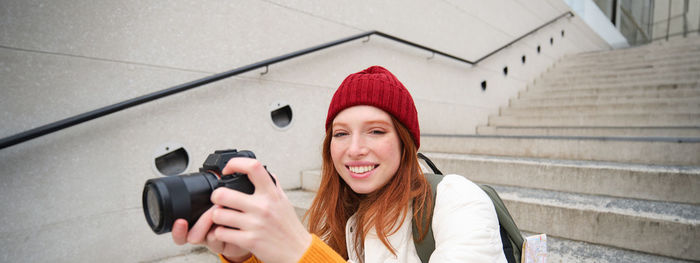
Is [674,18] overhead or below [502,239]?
overhead

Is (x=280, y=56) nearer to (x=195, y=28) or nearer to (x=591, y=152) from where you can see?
(x=195, y=28)

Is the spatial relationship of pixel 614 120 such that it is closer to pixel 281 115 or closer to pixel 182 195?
pixel 281 115

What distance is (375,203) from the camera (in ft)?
3.05

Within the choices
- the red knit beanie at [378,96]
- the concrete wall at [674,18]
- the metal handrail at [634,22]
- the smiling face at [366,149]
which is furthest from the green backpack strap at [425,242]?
the metal handrail at [634,22]

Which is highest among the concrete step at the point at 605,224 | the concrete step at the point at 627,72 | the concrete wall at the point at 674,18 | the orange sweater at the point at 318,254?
the concrete wall at the point at 674,18

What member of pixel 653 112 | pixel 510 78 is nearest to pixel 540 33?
pixel 510 78

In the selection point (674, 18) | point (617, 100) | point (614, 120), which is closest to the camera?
point (614, 120)

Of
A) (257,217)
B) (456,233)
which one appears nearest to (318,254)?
(257,217)

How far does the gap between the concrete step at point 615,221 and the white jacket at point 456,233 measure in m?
1.26

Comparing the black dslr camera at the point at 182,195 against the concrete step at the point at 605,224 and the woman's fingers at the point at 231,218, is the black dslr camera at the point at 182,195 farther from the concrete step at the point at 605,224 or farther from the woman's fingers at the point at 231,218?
the concrete step at the point at 605,224

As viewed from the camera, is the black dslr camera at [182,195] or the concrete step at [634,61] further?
the concrete step at [634,61]

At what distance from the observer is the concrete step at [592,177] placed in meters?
1.80

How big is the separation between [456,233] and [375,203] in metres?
0.25

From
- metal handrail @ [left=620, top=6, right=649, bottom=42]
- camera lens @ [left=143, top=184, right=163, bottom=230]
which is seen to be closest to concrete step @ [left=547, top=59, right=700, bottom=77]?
camera lens @ [left=143, top=184, right=163, bottom=230]
